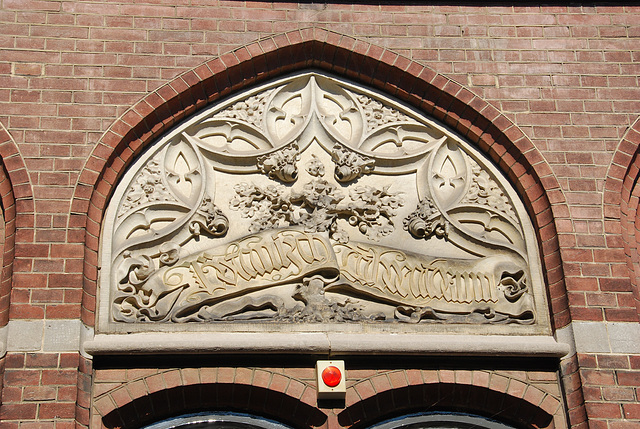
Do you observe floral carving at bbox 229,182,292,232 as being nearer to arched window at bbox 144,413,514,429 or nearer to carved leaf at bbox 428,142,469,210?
carved leaf at bbox 428,142,469,210

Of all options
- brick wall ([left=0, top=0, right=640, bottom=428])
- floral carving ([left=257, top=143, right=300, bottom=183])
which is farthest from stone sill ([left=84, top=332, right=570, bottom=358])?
floral carving ([left=257, top=143, right=300, bottom=183])

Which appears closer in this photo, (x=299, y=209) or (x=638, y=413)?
(x=638, y=413)

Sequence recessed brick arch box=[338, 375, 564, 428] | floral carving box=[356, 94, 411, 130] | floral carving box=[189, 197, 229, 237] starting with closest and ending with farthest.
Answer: recessed brick arch box=[338, 375, 564, 428] < floral carving box=[189, 197, 229, 237] < floral carving box=[356, 94, 411, 130]

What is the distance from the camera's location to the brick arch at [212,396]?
20.1 ft

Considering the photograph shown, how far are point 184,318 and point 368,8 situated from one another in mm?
2978

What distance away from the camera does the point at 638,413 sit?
6.19m

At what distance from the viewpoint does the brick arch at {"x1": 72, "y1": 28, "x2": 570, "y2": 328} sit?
671 centimetres

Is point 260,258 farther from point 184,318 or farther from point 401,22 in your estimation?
point 401,22

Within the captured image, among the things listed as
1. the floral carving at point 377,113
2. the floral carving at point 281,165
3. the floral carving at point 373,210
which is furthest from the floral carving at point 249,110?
the floral carving at point 373,210

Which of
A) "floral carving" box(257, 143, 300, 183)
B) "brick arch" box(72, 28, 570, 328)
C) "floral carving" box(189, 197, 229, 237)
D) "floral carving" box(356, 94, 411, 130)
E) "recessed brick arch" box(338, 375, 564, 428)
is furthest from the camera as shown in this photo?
"floral carving" box(356, 94, 411, 130)

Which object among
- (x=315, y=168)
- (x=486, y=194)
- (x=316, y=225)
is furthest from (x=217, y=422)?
(x=486, y=194)

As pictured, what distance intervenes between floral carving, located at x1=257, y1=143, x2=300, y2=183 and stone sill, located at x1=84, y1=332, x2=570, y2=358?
128cm

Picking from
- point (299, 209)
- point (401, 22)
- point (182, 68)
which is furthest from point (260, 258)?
point (401, 22)

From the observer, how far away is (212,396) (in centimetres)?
624
